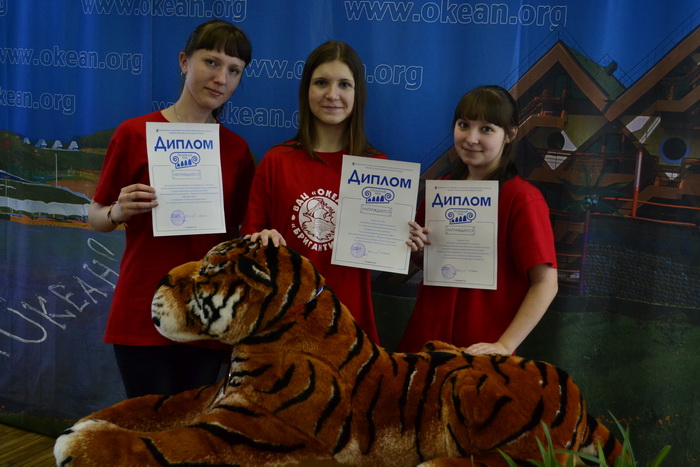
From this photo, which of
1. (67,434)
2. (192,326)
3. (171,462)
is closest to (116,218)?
(192,326)

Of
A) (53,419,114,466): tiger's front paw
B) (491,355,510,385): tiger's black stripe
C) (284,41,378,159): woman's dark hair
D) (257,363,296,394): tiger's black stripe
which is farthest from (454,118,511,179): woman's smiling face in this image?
(53,419,114,466): tiger's front paw

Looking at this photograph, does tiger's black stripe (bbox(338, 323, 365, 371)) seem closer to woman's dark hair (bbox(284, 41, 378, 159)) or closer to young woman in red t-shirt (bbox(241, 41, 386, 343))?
young woman in red t-shirt (bbox(241, 41, 386, 343))

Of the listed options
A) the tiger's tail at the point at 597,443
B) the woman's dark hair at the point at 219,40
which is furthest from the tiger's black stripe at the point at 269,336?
the woman's dark hair at the point at 219,40

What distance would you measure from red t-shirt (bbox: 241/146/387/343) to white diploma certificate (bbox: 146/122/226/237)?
10cm

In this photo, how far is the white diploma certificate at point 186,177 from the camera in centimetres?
166

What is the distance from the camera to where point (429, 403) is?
1.33 metres

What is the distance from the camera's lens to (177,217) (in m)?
1.68

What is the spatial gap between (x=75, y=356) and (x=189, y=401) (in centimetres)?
142

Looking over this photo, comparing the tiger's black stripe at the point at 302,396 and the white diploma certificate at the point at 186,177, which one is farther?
the white diploma certificate at the point at 186,177

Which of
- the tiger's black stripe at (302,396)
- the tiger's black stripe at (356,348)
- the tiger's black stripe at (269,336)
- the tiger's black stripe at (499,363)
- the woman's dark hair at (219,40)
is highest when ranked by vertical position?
the woman's dark hair at (219,40)

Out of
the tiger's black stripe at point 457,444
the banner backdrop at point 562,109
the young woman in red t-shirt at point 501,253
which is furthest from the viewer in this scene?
the banner backdrop at point 562,109

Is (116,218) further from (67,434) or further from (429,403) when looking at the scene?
(429,403)

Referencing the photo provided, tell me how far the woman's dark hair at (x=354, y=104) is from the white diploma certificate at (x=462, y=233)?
0.84 feet

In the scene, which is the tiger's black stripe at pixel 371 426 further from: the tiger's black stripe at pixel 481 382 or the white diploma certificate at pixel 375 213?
the white diploma certificate at pixel 375 213
